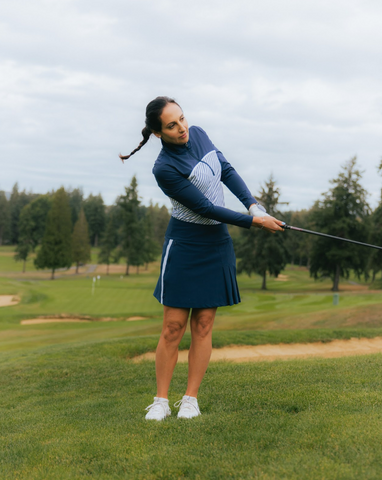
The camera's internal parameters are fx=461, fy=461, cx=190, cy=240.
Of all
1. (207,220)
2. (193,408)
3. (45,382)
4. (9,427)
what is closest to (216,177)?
(207,220)

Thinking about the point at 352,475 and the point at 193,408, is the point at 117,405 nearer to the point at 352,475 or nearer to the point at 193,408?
the point at 193,408

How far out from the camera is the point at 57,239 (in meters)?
53.7

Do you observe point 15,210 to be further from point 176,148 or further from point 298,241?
point 176,148

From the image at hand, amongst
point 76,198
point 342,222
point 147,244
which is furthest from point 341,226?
point 76,198

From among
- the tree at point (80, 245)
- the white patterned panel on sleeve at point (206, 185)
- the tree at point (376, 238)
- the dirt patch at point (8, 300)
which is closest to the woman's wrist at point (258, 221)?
the white patterned panel on sleeve at point (206, 185)

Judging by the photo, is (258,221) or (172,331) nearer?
(258,221)

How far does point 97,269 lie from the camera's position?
65.9 metres

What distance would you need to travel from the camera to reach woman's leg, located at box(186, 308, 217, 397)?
11.4 ft

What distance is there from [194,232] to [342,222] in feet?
124

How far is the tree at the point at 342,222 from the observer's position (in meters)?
38.8

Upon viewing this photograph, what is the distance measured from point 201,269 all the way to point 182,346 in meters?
5.37

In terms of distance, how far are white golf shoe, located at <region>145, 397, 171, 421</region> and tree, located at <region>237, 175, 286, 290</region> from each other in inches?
1554

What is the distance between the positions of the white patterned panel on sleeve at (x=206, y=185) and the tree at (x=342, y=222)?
36.8m

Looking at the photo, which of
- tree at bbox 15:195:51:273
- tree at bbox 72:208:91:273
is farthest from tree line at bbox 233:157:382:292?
tree at bbox 15:195:51:273
